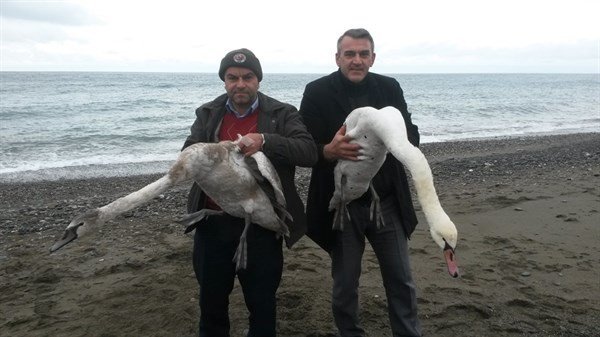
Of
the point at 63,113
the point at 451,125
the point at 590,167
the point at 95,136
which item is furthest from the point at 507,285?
the point at 63,113

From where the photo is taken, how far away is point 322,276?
19.2 feet

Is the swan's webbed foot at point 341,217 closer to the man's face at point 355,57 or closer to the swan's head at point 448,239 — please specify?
the swan's head at point 448,239

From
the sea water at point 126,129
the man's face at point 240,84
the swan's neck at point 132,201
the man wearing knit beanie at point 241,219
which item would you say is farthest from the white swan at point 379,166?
the sea water at point 126,129

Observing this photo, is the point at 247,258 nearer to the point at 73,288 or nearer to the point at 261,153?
the point at 261,153

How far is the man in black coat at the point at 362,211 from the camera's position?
3943 mm

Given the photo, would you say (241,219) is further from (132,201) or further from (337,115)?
(337,115)

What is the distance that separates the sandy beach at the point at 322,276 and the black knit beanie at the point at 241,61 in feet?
8.08

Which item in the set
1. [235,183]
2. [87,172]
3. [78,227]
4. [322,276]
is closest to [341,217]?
[235,183]

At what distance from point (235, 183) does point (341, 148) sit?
825mm

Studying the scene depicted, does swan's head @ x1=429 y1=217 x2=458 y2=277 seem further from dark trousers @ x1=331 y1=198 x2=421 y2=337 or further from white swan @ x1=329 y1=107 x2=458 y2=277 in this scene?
dark trousers @ x1=331 y1=198 x2=421 y2=337

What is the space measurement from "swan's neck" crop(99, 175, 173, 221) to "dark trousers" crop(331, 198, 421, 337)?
58.3 inches

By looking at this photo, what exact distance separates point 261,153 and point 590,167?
10210mm

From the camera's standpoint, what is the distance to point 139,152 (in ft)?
60.3

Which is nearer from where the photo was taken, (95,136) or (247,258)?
(247,258)
